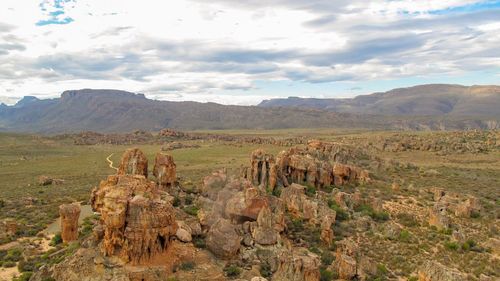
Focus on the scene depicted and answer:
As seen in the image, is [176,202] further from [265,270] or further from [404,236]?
[404,236]

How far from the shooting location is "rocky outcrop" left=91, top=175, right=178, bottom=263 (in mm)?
23391

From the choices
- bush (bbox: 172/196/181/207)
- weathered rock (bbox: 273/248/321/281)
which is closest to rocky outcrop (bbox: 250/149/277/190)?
bush (bbox: 172/196/181/207)

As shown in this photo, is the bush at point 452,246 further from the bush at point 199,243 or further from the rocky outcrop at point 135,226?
A: the rocky outcrop at point 135,226

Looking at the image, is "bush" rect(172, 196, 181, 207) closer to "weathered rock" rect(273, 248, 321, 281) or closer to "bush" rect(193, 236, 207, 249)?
"bush" rect(193, 236, 207, 249)

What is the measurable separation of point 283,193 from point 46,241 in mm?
19468

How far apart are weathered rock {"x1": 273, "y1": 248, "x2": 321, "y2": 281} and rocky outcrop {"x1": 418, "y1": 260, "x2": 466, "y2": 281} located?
18.9 ft

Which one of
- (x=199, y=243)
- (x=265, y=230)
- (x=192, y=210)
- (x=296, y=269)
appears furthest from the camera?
(x=192, y=210)

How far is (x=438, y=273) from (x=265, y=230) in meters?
10.5

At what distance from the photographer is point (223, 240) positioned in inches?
1032

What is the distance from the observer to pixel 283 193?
37688 mm

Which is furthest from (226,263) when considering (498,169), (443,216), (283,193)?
(498,169)

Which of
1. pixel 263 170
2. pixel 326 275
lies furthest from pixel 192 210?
pixel 326 275

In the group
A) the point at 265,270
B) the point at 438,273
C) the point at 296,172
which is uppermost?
the point at 296,172

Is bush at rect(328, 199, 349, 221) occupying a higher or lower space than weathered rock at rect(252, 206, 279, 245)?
lower
